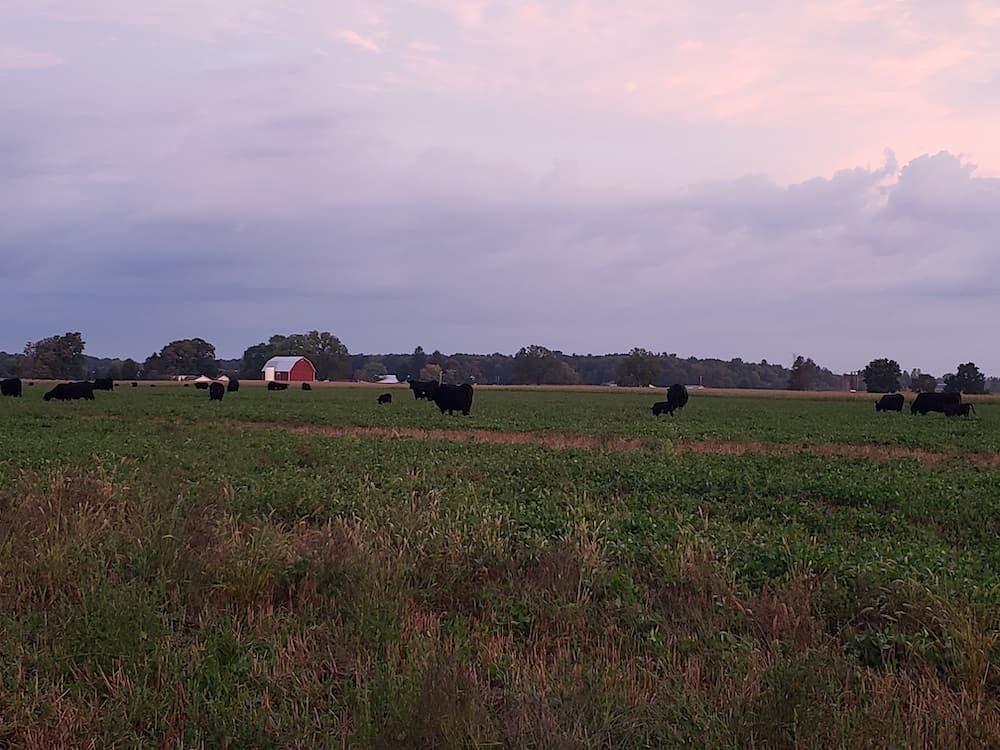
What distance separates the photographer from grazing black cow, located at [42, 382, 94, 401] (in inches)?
1882

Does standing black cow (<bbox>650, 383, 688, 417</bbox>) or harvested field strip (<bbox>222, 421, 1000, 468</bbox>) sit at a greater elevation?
standing black cow (<bbox>650, 383, 688, 417</bbox>)

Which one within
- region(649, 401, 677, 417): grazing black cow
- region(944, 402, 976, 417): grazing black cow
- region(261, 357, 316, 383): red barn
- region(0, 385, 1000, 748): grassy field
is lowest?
region(0, 385, 1000, 748): grassy field

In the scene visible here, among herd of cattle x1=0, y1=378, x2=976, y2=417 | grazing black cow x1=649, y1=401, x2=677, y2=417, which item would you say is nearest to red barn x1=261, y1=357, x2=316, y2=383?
herd of cattle x1=0, y1=378, x2=976, y2=417

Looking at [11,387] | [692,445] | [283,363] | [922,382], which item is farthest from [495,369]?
[692,445]

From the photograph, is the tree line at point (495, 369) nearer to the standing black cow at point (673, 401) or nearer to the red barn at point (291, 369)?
the red barn at point (291, 369)

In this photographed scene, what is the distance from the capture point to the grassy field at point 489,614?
4723 millimetres

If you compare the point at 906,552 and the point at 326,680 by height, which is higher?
the point at 906,552

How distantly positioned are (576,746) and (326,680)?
1.96 metres

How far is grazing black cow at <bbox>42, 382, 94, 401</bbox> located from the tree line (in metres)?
70.5

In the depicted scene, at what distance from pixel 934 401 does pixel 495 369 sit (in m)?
158

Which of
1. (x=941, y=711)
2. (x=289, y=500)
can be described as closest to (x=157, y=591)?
(x=289, y=500)

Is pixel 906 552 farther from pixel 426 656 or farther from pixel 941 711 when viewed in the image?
pixel 426 656

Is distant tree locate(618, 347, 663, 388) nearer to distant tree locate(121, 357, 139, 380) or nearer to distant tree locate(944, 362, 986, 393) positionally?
distant tree locate(944, 362, 986, 393)

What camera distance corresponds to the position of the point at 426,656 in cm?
543
